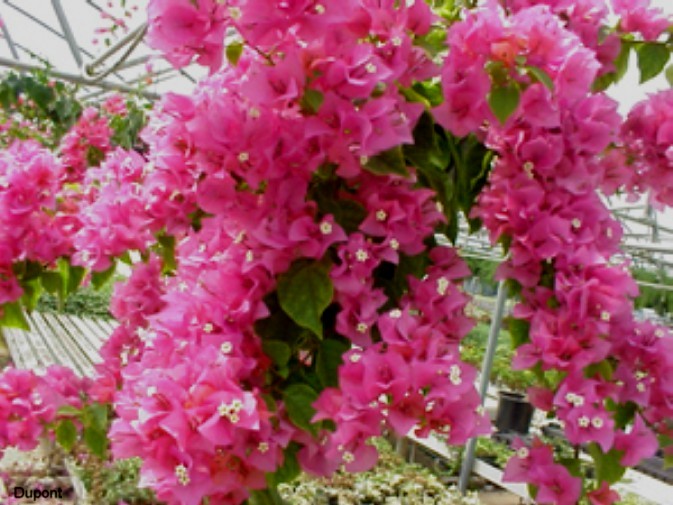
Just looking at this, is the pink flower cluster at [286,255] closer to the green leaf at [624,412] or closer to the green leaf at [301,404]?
the green leaf at [301,404]

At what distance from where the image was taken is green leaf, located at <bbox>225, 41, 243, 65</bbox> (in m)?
0.65

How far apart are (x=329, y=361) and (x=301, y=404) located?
52 mm

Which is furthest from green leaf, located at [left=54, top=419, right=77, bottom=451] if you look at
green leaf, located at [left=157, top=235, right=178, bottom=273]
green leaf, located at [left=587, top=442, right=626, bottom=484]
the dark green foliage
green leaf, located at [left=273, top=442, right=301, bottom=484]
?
the dark green foliage

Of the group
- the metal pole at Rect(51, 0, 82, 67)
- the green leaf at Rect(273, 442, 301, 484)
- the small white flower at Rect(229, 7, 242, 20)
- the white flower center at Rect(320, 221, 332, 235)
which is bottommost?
the green leaf at Rect(273, 442, 301, 484)

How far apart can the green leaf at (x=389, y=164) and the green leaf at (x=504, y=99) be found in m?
0.09

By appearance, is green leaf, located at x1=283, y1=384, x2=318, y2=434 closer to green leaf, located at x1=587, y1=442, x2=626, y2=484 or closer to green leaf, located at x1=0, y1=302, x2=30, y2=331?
green leaf, located at x1=587, y1=442, x2=626, y2=484

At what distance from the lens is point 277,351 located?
639mm

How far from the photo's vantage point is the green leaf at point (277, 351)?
63 centimetres

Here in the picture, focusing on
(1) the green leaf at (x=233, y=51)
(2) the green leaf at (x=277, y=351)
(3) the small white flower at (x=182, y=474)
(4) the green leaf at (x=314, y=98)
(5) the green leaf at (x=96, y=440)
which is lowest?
(5) the green leaf at (x=96, y=440)

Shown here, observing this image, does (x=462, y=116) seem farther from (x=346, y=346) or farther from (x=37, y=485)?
(x=37, y=485)

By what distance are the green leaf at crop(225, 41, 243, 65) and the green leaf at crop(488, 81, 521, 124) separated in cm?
23

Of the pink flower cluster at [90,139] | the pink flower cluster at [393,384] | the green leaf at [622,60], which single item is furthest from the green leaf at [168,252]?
the pink flower cluster at [90,139]

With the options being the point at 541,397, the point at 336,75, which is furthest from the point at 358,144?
the point at 541,397

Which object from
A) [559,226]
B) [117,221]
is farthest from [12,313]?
[559,226]
